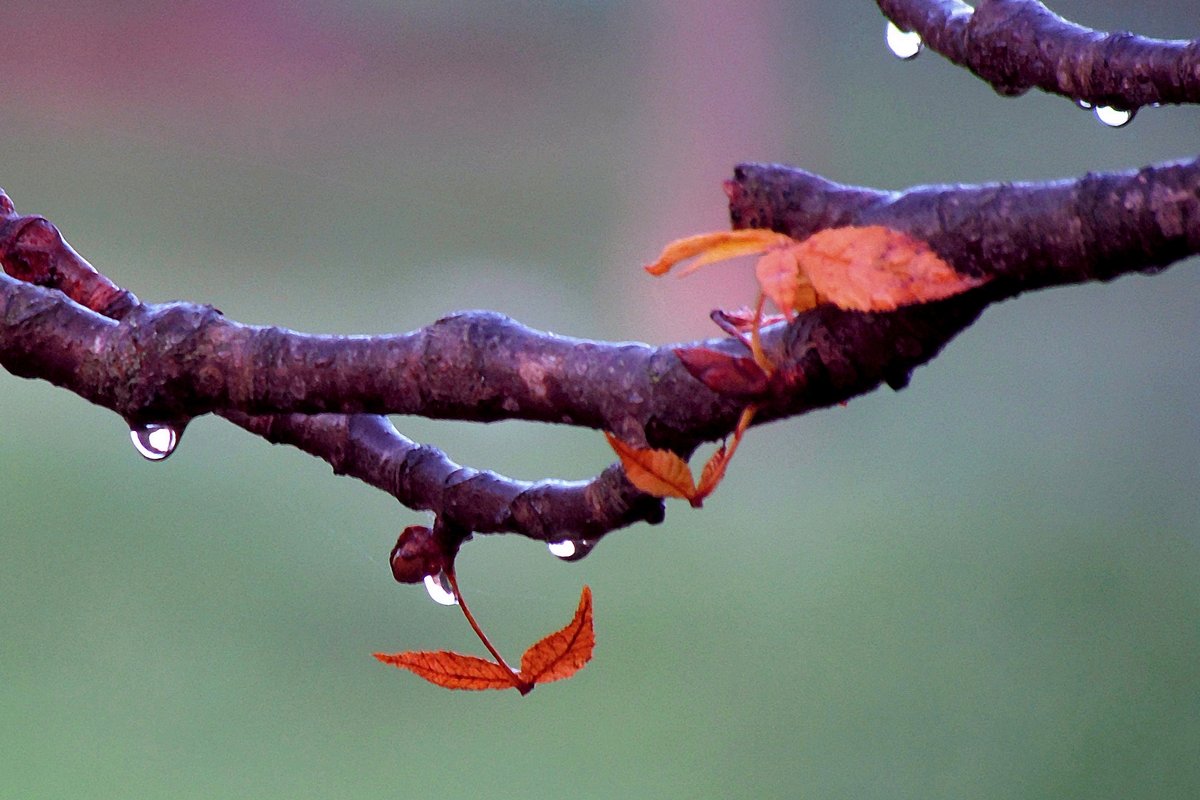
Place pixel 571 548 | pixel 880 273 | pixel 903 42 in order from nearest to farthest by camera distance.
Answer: pixel 880 273, pixel 571 548, pixel 903 42

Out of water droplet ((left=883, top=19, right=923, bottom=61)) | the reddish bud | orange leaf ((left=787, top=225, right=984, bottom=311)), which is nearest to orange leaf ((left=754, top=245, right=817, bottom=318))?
orange leaf ((left=787, top=225, right=984, bottom=311))

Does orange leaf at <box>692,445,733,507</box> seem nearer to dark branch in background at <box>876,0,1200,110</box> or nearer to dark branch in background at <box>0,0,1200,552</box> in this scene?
dark branch in background at <box>0,0,1200,552</box>

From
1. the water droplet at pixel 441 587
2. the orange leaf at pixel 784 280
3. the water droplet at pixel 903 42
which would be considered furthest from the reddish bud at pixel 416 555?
the water droplet at pixel 903 42

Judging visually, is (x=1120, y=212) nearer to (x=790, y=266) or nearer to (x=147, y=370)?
(x=790, y=266)

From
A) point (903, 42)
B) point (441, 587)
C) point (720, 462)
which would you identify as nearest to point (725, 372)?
point (720, 462)

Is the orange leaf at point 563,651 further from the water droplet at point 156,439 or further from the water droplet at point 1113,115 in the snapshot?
the water droplet at point 1113,115

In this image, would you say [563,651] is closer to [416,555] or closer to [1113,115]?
[416,555]
